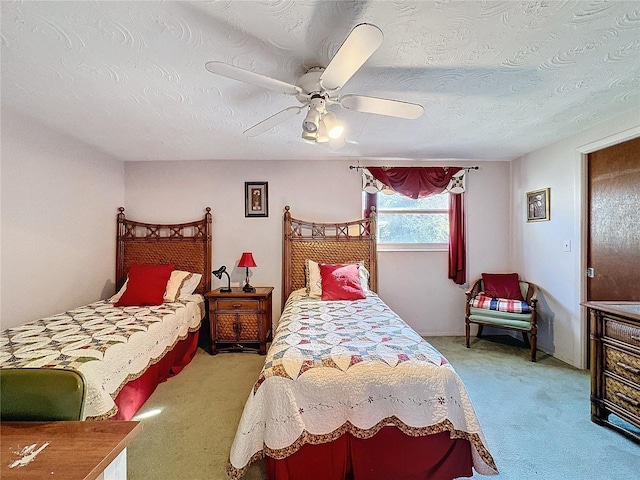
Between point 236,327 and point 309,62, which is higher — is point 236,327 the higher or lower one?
the lower one

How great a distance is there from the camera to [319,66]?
1845mm

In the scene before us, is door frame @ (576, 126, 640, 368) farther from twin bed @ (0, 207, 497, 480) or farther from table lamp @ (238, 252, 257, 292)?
table lamp @ (238, 252, 257, 292)

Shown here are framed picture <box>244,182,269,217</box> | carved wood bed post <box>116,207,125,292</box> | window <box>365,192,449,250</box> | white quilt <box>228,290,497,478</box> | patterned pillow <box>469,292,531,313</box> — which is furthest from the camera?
window <box>365,192,449,250</box>

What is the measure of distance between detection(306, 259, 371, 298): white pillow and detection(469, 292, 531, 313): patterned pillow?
4.28 ft

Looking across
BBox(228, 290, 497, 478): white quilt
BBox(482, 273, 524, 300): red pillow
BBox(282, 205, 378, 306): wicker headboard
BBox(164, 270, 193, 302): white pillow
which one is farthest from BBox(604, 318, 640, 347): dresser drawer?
BBox(164, 270, 193, 302): white pillow

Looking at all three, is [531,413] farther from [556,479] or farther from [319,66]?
[319,66]

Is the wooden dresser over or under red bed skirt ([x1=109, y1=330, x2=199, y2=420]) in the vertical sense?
over

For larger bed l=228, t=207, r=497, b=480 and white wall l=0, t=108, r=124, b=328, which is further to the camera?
white wall l=0, t=108, r=124, b=328

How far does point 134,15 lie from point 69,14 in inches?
11.9

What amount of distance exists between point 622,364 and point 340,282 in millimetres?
2229

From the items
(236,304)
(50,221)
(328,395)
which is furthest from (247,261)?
(328,395)

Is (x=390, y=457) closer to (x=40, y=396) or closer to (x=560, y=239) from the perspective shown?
(x=40, y=396)

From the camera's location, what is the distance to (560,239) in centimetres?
328

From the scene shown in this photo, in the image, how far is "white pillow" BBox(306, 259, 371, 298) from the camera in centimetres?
344
